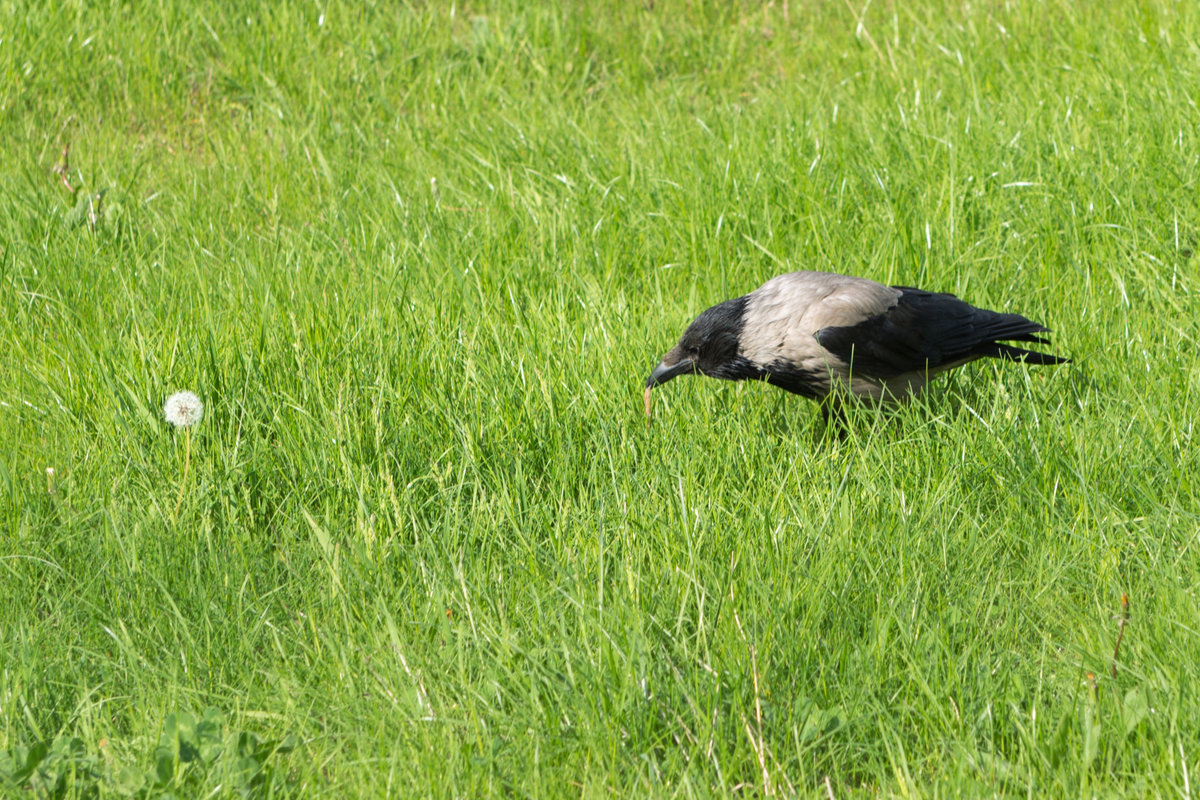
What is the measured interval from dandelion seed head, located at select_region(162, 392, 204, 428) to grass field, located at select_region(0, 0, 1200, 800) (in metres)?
0.10

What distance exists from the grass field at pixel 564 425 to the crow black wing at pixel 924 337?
167 mm

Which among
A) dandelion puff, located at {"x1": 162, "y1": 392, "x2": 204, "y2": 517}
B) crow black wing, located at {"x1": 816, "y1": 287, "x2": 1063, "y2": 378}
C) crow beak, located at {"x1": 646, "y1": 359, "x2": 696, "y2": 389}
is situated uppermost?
crow black wing, located at {"x1": 816, "y1": 287, "x2": 1063, "y2": 378}

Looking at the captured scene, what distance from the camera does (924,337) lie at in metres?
4.05

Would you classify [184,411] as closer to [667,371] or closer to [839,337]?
[667,371]

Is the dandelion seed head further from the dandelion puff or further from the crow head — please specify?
the crow head

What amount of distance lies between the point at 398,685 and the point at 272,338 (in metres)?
1.81

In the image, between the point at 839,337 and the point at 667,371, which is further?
the point at 839,337

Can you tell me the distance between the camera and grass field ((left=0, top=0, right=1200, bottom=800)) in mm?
2383

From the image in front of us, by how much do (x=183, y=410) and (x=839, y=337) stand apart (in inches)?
89.9

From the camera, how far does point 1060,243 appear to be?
15.3 ft

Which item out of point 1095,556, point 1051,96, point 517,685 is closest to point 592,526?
point 517,685

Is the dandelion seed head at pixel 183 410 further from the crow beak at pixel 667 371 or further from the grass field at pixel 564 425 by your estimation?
the crow beak at pixel 667 371

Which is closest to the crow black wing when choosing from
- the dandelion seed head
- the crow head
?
the crow head

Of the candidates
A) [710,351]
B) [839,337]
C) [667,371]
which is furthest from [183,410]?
[839,337]
